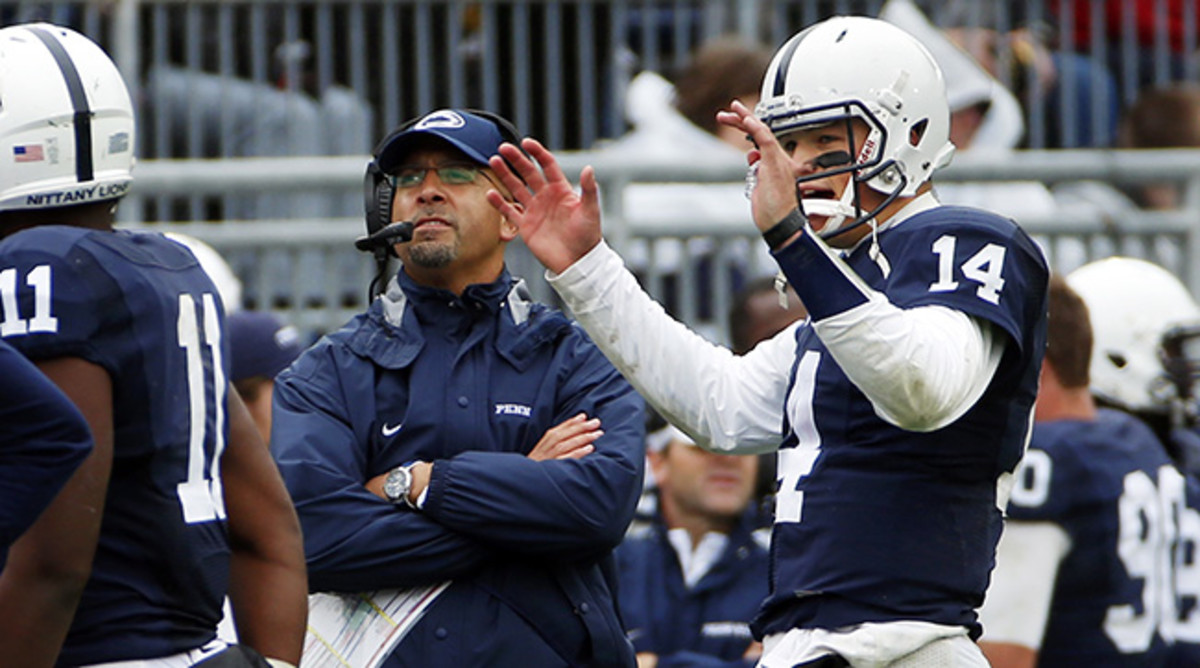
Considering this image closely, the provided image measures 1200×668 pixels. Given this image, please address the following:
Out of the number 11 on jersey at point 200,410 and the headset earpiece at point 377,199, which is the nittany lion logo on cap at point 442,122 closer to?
the headset earpiece at point 377,199

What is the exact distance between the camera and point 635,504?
17.2 feet

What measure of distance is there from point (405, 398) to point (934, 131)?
4.82 ft

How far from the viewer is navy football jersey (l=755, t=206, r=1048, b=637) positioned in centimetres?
435

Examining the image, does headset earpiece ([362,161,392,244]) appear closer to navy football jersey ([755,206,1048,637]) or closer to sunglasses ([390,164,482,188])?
sunglasses ([390,164,482,188])

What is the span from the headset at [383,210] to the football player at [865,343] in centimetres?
67

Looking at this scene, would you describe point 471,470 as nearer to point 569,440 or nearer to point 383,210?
point 569,440

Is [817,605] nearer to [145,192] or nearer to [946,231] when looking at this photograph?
[946,231]

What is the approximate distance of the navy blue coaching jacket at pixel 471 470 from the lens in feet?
16.6

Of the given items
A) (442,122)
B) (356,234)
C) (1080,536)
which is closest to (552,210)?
(442,122)

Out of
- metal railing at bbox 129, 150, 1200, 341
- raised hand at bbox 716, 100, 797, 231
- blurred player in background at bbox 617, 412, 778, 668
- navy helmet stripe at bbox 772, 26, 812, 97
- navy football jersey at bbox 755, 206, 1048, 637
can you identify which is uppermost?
navy helmet stripe at bbox 772, 26, 812, 97

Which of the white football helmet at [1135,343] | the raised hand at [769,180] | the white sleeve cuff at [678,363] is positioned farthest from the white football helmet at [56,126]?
the white football helmet at [1135,343]

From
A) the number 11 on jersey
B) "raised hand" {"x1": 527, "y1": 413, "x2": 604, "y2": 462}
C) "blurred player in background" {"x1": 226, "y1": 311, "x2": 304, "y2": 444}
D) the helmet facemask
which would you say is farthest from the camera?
"blurred player in background" {"x1": 226, "y1": 311, "x2": 304, "y2": 444}

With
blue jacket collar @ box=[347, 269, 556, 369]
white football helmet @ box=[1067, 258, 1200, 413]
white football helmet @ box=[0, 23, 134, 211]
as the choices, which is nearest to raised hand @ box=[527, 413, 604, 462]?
blue jacket collar @ box=[347, 269, 556, 369]

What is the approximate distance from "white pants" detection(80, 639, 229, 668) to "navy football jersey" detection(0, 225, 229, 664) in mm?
13
